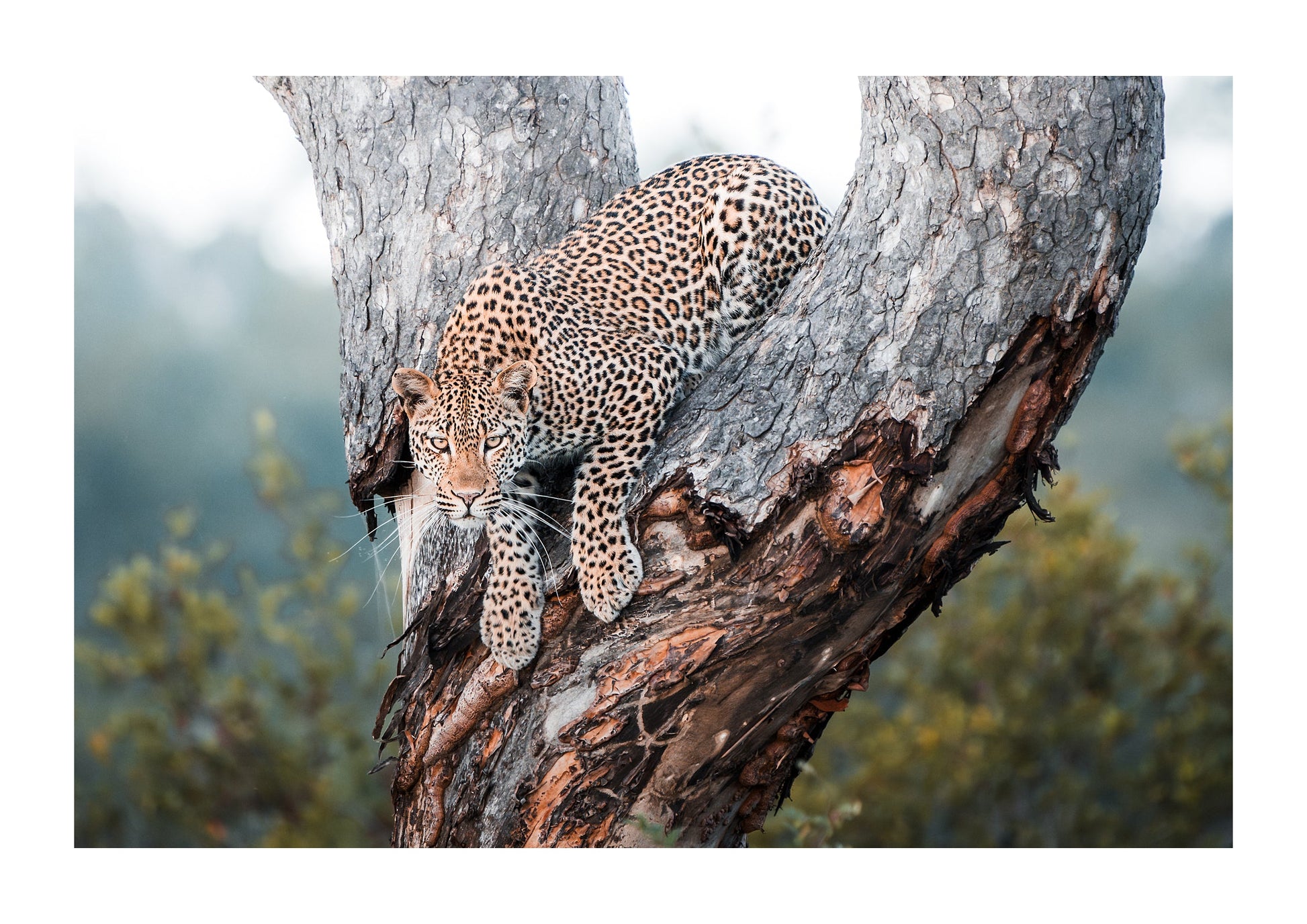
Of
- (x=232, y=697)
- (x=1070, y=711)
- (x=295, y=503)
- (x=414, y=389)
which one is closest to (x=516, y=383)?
(x=414, y=389)

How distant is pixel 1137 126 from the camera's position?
2.86m

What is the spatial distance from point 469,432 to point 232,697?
132 centimetres

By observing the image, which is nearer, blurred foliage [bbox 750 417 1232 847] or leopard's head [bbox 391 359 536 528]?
leopard's head [bbox 391 359 536 528]

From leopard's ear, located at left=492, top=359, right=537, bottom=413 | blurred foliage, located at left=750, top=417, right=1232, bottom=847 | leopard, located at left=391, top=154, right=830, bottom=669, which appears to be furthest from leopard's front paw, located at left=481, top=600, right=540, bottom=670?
blurred foliage, located at left=750, top=417, right=1232, bottom=847

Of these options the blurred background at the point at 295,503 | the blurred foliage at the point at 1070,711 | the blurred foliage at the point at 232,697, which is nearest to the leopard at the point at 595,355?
the blurred background at the point at 295,503

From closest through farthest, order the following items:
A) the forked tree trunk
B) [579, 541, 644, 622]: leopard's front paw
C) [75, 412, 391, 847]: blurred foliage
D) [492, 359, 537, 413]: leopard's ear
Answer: the forked tree trunk → [579, 541, 644, 622]: leopard's front paw → [492, 359, 537, 413]: leopard's ear → [75, 412, 391, 847]: blurred foliage

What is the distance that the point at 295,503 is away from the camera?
3.71 m

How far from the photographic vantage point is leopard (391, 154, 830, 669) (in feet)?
10.3

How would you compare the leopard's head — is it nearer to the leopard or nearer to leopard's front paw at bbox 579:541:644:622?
the leopard

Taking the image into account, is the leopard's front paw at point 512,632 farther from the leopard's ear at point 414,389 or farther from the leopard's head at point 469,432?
the leopard's ear at point 414,389

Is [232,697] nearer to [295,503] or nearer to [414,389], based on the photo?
[295,503]

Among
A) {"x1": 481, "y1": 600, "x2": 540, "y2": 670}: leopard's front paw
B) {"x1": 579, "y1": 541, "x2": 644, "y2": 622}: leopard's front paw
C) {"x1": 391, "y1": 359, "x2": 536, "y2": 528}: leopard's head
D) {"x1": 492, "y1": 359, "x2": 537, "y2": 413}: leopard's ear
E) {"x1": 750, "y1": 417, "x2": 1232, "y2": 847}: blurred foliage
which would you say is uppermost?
{"x1": 492, "y1": 359, "x2": 537, "y2": 413}: leopard's ear
